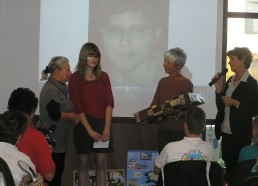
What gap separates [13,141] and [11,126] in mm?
82

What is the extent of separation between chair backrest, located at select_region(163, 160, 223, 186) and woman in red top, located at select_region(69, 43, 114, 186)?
1498mm

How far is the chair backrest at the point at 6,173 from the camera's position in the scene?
2561 mm

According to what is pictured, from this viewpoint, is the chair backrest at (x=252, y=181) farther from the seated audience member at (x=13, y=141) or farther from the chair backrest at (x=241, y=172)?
the seated audience member at (x=13, y=141)

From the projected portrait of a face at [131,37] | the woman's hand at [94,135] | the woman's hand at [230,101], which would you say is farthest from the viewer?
the projected portrait of a face at [131,37]

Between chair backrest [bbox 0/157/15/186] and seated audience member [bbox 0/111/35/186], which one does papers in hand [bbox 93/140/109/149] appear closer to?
seated audience member [bbox 0/111/35/186]

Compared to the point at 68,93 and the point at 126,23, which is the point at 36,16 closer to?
the point at 126,23

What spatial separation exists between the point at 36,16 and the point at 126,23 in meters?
0.98

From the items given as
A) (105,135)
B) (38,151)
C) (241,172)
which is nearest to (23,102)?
(38,151)

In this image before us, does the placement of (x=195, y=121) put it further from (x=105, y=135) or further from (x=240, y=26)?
(x=240, y=26)

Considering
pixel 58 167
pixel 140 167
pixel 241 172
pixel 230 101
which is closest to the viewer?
pixel 241 172

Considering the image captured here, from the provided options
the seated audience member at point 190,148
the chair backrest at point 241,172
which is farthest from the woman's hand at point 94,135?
the chair backrest at point 241,172

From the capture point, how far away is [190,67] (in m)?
5.91

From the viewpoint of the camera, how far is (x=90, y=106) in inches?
184

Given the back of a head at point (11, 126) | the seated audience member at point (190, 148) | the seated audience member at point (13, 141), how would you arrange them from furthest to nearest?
the seated audience member at point (190, 148) → the back of a head at point (11, 126) → the seated audience member at point (13, 141)
